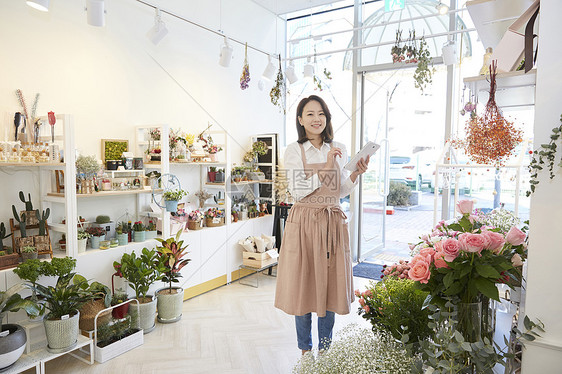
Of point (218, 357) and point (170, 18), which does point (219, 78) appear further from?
point (218, 357)

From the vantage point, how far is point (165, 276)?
3.64m

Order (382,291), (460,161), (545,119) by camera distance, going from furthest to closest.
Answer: (460,161)
(382,291)
(545,119)

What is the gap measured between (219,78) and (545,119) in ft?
13.9

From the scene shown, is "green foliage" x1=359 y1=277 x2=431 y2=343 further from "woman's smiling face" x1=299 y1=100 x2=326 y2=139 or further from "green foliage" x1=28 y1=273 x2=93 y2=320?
"green foliage" x1=28 y1=273 x2=93 y2=320

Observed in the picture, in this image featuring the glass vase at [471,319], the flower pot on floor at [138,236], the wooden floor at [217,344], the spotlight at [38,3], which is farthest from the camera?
the flower pot on floor at [138,236]

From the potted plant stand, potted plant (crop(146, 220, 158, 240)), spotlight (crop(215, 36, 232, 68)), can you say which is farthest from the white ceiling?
the potted plant stand

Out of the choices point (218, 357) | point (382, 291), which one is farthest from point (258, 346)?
point (382, 291)

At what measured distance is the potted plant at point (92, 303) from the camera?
2928 millimetres

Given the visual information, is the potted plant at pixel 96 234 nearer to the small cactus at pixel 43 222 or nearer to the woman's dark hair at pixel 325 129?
the small cactus at pixel 43 222

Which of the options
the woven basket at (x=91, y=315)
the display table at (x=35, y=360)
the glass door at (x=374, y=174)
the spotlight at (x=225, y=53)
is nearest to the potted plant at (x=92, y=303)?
the woven basket at (x=91, y=315)

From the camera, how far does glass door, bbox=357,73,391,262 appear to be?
548 centimetres

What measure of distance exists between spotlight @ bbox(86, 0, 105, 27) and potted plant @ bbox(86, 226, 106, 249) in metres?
1.69

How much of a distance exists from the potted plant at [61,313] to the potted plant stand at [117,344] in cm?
16

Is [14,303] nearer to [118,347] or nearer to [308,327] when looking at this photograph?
[118,347]
